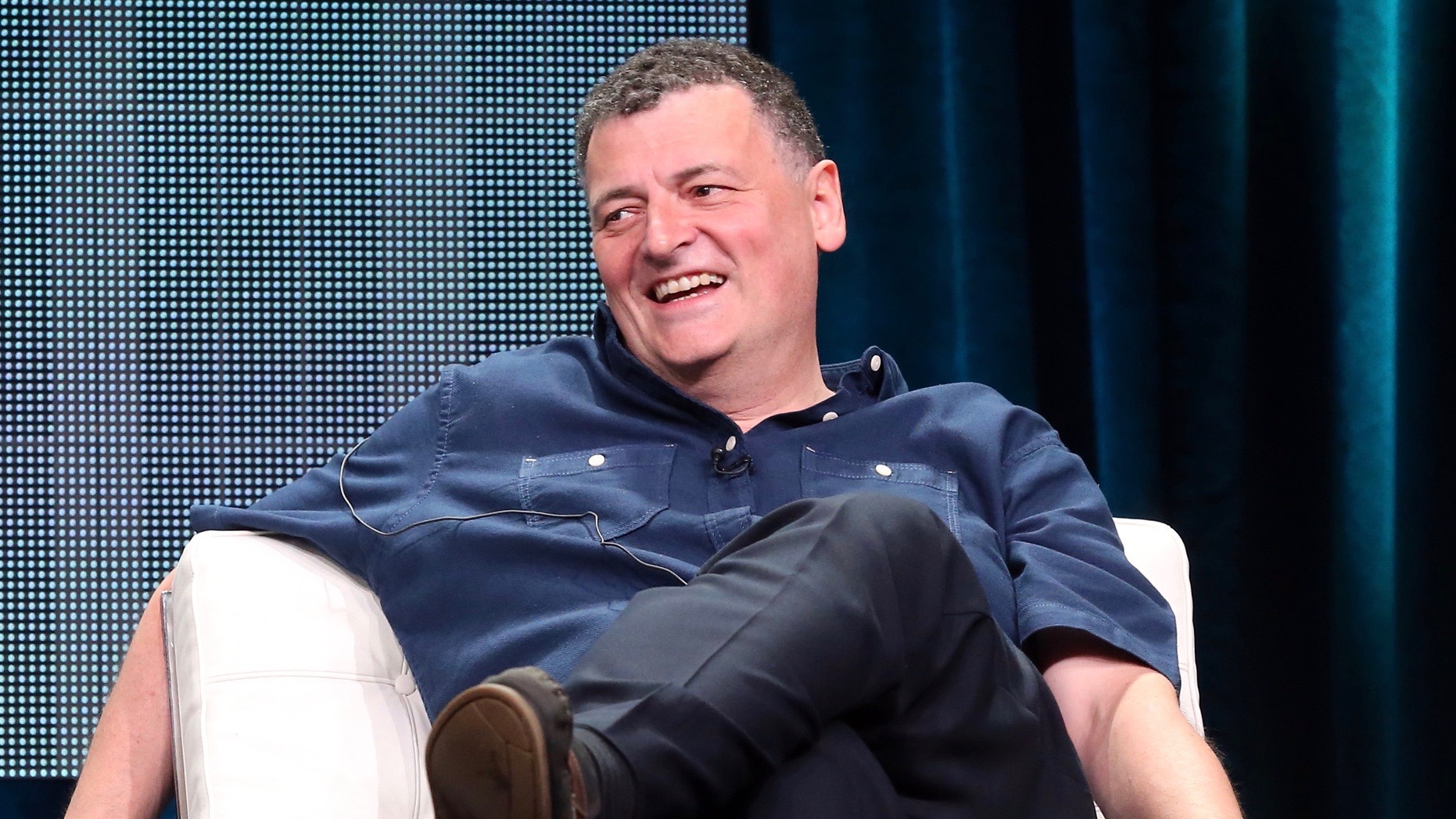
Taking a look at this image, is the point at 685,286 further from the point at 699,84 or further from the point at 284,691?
the point at 284,691

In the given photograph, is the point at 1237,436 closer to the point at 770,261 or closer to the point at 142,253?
the point at 770,261

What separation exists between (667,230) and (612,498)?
0.31 meters

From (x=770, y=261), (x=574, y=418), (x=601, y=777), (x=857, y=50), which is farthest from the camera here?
(x=857, y=50)

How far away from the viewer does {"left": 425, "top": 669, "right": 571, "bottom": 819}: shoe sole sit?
784mm

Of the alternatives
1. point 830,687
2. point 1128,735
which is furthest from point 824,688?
point 1128,735

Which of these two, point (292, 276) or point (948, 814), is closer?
point (948, 814)

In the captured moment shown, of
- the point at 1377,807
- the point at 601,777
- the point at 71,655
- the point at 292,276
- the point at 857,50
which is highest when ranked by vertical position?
the point at 857,50

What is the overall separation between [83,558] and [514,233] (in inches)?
31.3

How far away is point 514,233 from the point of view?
2178mm

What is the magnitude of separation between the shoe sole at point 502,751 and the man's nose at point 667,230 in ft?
2.44

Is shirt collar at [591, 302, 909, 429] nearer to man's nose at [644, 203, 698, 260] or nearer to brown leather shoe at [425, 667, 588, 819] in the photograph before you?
man's nose at [644, 203, 698, 260]

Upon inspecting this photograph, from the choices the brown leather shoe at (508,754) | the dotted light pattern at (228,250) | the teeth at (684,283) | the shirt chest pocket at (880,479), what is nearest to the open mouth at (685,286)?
the teeth at (684,283)

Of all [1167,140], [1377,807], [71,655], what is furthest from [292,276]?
[1377,807]

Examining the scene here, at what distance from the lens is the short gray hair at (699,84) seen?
1558mm
